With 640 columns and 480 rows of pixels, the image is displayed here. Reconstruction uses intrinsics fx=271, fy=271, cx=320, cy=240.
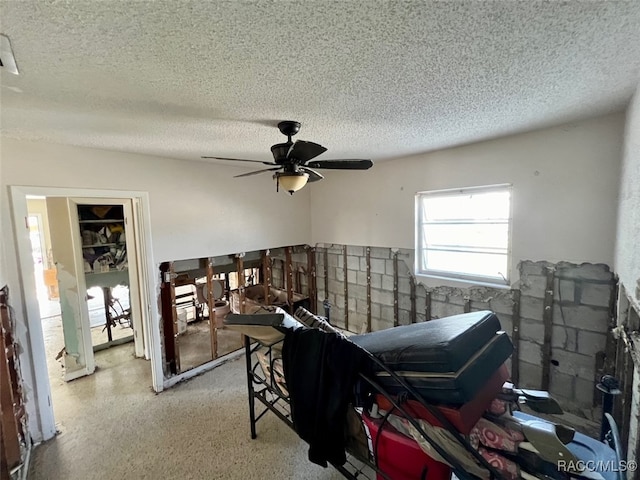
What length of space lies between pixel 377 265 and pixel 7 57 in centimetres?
359

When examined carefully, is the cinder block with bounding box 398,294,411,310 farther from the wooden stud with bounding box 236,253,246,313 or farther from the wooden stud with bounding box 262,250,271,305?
the wooden stud with bounding box 236,253,246,313

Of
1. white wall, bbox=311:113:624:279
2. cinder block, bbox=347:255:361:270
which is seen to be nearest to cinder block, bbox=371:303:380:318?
cinder block, bbox=347:255:361:270

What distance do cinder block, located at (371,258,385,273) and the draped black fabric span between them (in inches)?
95.1

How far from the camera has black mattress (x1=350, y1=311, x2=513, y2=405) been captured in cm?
122

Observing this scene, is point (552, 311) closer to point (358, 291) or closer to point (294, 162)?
point (358, 291)

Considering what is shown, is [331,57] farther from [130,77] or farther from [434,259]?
[434,259]

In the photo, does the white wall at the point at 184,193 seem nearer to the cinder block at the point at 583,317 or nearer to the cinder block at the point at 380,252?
the cinder block at the point at 380,252

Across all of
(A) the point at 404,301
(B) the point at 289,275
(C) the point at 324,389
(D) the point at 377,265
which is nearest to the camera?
(C) the point at 324,389

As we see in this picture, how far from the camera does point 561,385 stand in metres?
2.48

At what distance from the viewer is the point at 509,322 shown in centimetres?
273

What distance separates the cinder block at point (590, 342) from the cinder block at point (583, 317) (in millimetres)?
41

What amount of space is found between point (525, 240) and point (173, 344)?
13.1ft

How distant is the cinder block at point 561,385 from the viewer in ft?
7.98

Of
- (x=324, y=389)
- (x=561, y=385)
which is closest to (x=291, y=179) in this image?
(x=324, y=389)
